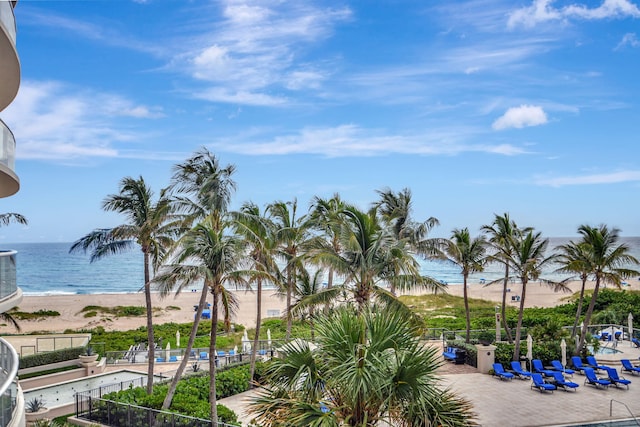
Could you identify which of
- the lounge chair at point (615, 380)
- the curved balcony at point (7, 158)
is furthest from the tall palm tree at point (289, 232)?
the curved balcony at point (7, 158)

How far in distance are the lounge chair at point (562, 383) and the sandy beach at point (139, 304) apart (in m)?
23.2

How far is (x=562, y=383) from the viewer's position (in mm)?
24578

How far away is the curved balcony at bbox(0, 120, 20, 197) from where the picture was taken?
1033 centimetres

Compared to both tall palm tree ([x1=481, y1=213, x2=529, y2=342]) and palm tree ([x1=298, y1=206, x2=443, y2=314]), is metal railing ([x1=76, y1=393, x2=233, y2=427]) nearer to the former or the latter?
palm tree ([x1=298, y1=206, x2=443, y2=314])

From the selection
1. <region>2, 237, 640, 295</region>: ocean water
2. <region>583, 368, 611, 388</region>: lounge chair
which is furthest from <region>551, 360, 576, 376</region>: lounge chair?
<region>2, 237, 640, 295</region>: ocean water

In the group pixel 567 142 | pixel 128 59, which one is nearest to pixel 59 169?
pixel 128 59

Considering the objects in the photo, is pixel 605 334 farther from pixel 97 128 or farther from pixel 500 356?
pixel 97 128

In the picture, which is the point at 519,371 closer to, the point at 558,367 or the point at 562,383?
the point at 558,367

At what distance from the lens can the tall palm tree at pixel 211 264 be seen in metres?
18.3

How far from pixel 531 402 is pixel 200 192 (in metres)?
16.0

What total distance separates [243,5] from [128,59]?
116 ft

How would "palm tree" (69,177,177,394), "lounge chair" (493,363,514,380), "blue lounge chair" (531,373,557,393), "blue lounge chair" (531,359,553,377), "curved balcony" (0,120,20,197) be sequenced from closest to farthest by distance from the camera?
"curved balcony" (0,120,20,197) < "palm tree" (69,177,177,394) < "blue lounge chair" (531,373,557,393) < "blue lounge chair" (531,359,553,377) < "lounge chair" (493,363,514,380)

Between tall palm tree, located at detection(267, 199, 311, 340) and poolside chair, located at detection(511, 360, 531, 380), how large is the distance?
11364 millimetres

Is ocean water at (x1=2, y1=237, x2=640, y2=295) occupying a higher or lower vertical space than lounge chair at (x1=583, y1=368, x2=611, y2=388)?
lower
